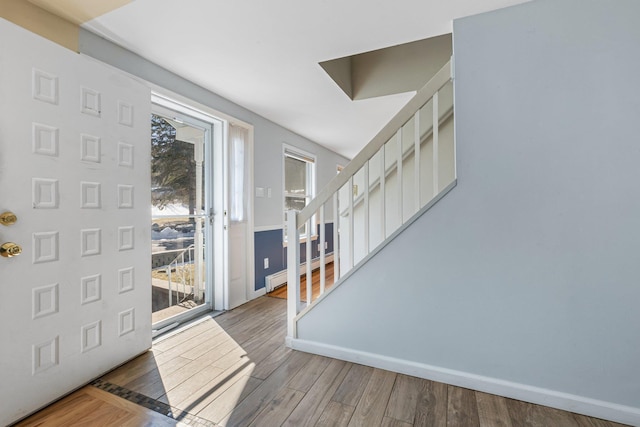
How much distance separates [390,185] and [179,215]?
72.9 inches

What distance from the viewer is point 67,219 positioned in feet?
5.13

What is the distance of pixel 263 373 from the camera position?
5.81 feet

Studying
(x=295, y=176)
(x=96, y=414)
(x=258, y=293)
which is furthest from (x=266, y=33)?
(x=295, y=176)

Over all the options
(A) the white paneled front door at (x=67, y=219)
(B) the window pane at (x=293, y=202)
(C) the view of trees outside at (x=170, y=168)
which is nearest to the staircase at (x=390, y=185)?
(A) the white paneled front door at (x=67, y=219)

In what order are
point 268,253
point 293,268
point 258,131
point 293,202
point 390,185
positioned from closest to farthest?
point 293,268, point 390,185, point 258,131, point 268,253, point 293,202

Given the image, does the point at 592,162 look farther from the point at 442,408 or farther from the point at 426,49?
the point at 426,49

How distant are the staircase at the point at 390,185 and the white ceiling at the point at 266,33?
40 cm

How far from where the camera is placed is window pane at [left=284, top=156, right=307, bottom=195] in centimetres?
430

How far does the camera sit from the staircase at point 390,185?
1.69 m

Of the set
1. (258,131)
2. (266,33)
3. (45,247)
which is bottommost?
(45,247)

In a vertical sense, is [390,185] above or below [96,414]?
above

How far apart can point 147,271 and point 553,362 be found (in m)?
2.48

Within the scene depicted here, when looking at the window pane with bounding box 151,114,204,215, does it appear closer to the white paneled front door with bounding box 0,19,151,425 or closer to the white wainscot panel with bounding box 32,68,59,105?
the white paneled front door with bounding box 0,19,151,425

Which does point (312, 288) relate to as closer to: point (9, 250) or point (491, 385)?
point (491, 385)
